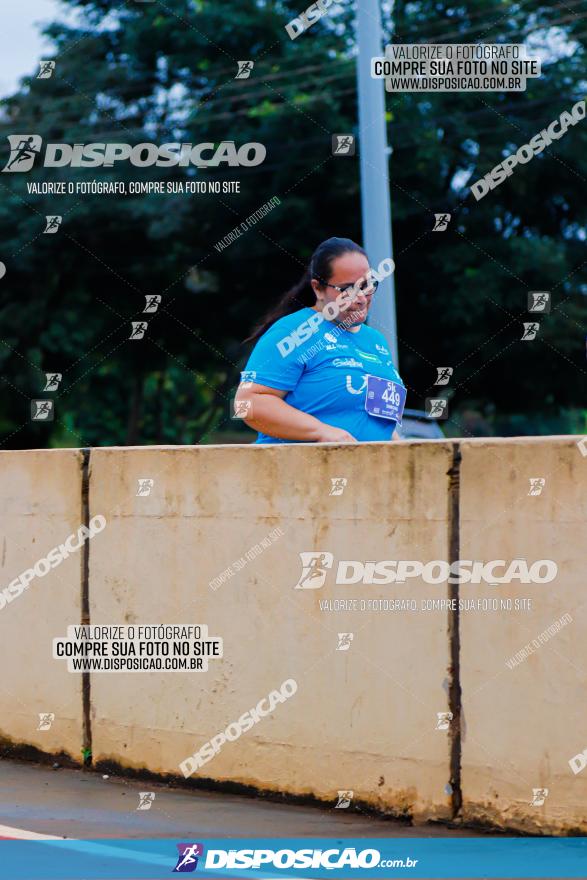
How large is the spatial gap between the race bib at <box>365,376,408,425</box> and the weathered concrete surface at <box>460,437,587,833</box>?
2.58 ft

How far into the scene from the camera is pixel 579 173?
1000 inches

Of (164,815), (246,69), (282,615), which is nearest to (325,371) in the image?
(282,615)

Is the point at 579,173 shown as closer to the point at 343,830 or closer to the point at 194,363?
the point at 194,363

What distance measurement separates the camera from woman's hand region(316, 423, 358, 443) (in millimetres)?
5828

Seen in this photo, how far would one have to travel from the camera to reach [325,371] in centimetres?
593

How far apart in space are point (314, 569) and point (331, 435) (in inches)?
21.7

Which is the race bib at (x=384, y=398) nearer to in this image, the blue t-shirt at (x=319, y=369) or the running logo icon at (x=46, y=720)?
the blue t-shirt at (x=319, y=369)

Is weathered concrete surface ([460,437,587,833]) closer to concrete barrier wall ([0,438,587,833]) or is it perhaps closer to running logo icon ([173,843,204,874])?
concrete barrier wall ([0,438,587,833])

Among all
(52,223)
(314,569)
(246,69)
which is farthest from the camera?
(52,223)

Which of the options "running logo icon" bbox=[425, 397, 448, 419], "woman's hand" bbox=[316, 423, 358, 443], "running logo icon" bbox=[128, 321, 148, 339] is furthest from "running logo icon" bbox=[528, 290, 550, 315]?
"woman's hand" bbox=[316, 423, 358, 443]

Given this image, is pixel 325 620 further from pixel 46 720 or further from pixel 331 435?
pixel 46 720

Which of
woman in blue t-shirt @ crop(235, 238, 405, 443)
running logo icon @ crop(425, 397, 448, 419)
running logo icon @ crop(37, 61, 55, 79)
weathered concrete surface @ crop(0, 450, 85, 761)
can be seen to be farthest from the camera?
running logo icon @ crop(37, 61, 55, 79)

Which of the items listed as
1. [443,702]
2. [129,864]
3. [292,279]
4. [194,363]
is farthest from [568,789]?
[194,363]

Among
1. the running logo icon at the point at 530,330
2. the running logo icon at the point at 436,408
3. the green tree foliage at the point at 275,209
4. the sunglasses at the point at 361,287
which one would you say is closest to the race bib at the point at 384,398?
the sunglasses at the point at 361,287
